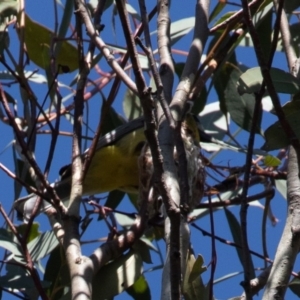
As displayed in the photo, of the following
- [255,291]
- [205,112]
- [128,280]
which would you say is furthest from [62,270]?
[205,112]

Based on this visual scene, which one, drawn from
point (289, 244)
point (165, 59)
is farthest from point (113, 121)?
point (289, 244)

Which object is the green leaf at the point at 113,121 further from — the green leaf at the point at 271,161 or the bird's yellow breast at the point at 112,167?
the green leaf at the point at 271,161

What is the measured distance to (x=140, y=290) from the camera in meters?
2.29

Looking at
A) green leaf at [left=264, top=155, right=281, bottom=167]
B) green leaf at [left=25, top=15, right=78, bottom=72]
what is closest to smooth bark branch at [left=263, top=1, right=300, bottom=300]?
green leaf at [left=264, top=155, right=281, bottom=167]

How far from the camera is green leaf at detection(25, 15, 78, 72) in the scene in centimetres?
226

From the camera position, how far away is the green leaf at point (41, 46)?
2262 mm

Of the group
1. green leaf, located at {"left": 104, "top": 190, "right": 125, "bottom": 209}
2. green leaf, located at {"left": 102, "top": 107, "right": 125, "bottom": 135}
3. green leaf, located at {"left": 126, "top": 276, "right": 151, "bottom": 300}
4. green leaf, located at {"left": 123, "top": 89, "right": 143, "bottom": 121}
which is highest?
green leaf, located at {"left": 123, "top": 89, "right": 143, "bottom": 121}

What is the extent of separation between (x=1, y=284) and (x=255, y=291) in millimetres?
723

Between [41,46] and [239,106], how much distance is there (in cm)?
64

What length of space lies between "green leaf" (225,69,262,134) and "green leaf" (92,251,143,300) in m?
0.70

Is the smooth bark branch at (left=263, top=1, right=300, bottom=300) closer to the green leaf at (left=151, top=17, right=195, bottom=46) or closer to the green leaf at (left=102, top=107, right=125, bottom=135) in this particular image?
the green leaf at (left=151, top=17, right=195, bottom=46)

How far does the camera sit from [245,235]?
123 centimetres

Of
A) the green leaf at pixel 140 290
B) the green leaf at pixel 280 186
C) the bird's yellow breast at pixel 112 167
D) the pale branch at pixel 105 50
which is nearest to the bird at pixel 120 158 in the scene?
the bird's yellow breast at pixel 112 167

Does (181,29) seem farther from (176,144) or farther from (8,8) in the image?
(176,144)
